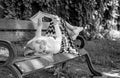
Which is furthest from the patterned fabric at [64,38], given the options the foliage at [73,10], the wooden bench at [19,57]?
Result: the foliage at [73,10]

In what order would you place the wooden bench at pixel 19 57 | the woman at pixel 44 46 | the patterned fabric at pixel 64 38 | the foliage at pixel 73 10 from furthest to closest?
the foliage at pixel 73 10 < the patterned fabric at pixel 64 38 < the woman at pixel 44 46 < the wooden bench at pixel 19 57

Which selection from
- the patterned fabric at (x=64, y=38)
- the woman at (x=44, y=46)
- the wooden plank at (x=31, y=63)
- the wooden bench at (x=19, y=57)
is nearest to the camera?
the wooden bench at (x=19, y=57)

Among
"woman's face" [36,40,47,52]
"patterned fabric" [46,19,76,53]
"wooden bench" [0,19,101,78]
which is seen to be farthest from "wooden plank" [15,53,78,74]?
"patterned fabric" [46,19,76,53]

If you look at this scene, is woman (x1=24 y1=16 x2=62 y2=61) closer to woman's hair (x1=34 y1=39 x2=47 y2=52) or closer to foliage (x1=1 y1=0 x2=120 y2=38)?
woman's hair (x1=34 y1=39 x2=47 y2=52)

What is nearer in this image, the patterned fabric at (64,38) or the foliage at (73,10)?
the patterned fabric at (64,38)

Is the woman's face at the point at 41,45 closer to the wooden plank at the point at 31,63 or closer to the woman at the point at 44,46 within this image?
the woman at the point at 44,46

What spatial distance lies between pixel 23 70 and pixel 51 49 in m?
0.86

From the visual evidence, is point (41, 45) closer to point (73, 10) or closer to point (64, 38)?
point (64, 38)

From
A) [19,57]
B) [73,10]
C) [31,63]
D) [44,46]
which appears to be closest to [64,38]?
[44,46]

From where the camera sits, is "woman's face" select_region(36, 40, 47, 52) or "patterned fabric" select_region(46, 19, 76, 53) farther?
"patterned fabric" select_region(46, 19, 76, 53)

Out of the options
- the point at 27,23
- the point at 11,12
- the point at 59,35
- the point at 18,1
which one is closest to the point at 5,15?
the point at 11,12

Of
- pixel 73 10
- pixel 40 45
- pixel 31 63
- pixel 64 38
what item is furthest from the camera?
pixel 73 10

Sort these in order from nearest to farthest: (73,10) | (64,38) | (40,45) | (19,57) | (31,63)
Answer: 1. (31,63)
2. (19,57)
3. (40,45)
4. (64,38)
5. (73,10)

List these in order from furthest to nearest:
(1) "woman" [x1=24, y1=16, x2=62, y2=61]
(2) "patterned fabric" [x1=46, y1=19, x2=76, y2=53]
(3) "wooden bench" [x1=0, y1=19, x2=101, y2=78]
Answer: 1. (2) "patterned fabric" [x1=46, y1=19, x2=76, y2=53]
2. (1) "woman" [x1=24, y1=16, x2=62, y2=61]
3. (3) "wooden bench" [x1=0, y1=19, x2=101, y2=78]
